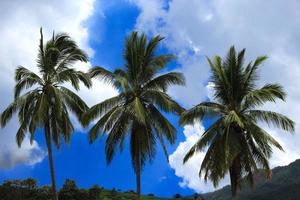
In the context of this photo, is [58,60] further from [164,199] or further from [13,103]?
[164,199]

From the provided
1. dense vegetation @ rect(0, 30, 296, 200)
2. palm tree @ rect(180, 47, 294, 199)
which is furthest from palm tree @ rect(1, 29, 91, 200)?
palm tree @ rect(180, 47, 294, 199)

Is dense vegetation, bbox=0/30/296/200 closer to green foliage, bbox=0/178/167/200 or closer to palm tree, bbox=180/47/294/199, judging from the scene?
palm tree, bbox=180/47/294/199

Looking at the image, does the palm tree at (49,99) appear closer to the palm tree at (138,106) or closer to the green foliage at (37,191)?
the palm tree at (138,106)

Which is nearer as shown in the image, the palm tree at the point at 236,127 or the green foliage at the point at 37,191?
the palm tree at the point at 236,127

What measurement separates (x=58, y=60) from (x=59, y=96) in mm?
3441

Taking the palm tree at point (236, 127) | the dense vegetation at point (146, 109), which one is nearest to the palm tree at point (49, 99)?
the dense vegetation at point (146, 109)

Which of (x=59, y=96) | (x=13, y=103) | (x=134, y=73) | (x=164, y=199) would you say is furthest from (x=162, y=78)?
(x=164, y=199)

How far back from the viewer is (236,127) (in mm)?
32812

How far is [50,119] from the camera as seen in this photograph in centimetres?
A: 3778

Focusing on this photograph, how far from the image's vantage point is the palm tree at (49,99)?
36.9 m

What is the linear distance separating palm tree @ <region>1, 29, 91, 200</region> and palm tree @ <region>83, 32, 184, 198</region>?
2578mm

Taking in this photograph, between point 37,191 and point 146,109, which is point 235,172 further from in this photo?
point 37,191

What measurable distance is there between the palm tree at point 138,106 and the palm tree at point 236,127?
2433 millimetres

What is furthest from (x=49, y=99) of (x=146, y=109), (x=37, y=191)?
(x=37, y=191)
